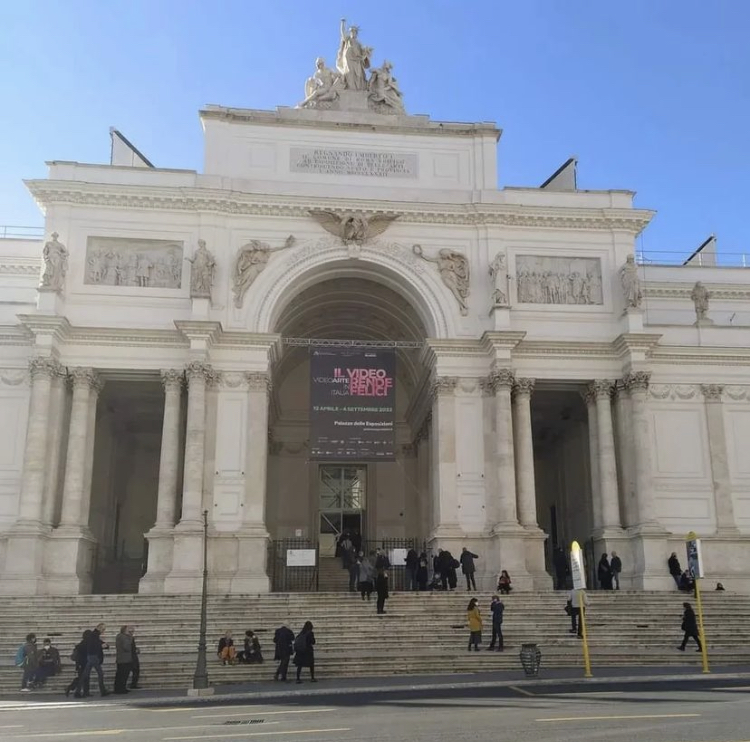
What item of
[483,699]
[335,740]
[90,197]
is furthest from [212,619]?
[90,197]

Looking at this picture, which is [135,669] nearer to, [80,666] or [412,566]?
[80,666]

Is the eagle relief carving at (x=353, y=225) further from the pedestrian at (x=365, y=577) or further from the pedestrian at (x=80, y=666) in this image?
the pedestrian at (x=80, y=666)

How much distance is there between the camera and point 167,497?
28.1 meters

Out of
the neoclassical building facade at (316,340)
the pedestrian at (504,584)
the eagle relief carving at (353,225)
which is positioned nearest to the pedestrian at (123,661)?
the neoclassical building facade at (316,340)

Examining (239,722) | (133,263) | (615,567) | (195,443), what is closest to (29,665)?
(239,722)

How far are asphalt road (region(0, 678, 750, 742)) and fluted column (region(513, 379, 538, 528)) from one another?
41.0ft

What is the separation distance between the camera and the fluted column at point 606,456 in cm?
2973

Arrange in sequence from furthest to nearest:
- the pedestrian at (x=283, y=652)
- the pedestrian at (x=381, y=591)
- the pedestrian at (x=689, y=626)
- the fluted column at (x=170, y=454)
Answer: the fluted column at (x=170, y=454) < the pedestrian at (x=381, y=591) < the pedestrian at (x=689, y=626) < the pedestrian at (x=283, y=652)

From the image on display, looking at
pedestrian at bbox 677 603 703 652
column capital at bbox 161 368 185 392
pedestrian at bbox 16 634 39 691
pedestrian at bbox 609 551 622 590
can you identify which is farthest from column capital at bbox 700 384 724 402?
pedestrian at bbox 16 634 39 691

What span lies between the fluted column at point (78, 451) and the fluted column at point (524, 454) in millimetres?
14253

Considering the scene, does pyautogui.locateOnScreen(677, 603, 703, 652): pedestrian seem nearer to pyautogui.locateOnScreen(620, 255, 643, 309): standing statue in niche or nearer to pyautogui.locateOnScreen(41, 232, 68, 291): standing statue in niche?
pyautogui.locateOnScreen(620, 255, 643, 309): standing statue in niche

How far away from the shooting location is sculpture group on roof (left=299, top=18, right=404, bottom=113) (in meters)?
33.4

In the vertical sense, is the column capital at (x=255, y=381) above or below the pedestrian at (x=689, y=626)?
above

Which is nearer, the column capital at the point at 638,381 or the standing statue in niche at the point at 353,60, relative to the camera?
the column capital at the point at 638,381
